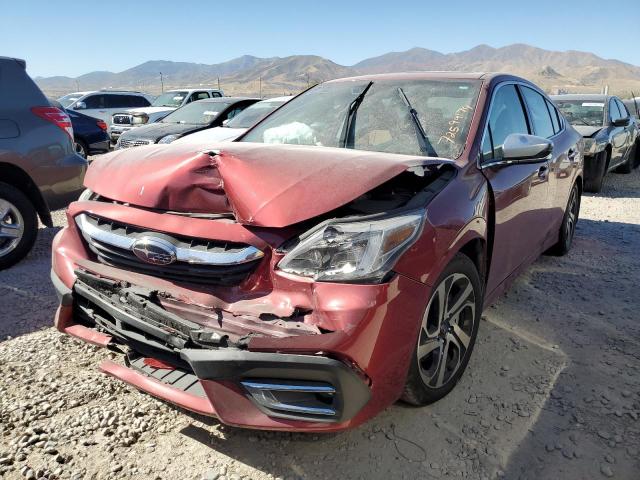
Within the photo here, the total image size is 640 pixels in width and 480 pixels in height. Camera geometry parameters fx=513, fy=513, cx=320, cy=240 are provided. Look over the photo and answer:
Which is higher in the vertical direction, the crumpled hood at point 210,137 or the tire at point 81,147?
the crumpled hood at point 210,137

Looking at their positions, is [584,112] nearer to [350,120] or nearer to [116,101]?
[350,120]

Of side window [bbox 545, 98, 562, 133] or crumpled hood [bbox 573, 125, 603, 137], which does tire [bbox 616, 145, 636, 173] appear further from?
side window [bbox 545, 98, 562, 133]

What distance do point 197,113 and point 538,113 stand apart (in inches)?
302

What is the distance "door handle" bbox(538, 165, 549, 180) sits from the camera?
143 inches

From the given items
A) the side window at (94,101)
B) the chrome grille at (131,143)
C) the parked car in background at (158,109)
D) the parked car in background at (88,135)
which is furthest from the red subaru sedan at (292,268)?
the side window at (94,101)

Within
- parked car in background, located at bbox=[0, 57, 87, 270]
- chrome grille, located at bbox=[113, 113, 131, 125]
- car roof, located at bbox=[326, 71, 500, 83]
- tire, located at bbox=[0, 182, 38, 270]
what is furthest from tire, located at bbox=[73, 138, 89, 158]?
car roof, located at bbox=[326, 71, 500, 83]

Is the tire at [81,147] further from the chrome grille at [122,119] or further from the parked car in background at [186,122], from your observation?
the parked car in background at [186,122]

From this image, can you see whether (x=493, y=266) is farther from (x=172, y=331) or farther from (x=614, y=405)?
(x=172, y=331)

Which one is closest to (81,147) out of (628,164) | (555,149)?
(555,149)

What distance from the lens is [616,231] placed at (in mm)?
6184

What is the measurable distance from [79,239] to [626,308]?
379 centimetres

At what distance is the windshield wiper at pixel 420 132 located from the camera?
2.86 m

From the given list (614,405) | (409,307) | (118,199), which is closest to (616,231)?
(614,405)

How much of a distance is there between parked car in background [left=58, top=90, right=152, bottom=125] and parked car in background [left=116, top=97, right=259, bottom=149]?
6369 millimetres
